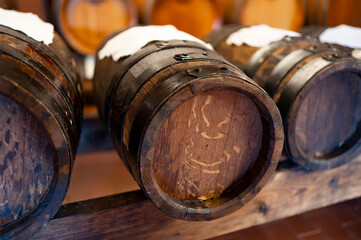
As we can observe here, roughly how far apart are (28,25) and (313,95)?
58.3 inches

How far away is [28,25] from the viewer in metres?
1.53

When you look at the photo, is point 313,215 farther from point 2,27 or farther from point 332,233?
point 2,27

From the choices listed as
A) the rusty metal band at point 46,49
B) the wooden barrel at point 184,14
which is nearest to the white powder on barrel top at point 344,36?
the wooden barrel at point 184,14

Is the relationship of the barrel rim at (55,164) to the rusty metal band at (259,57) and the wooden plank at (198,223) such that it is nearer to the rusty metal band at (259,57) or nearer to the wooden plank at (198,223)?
the wooden plank at (198,223)

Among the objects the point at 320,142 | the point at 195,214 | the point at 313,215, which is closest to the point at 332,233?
the point at 313,215

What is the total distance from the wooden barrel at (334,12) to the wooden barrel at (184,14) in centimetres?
97

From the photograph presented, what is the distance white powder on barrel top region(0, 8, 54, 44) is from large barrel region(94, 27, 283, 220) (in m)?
0.39

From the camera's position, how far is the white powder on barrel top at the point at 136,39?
5.51 ft

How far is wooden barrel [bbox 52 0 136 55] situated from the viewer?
248 cm

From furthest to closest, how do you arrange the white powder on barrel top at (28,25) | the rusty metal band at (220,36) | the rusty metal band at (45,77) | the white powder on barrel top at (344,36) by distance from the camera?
1. the rusty metal band at (220,36)
2. the white powder on barrel top at (344,36)
3. the white powder on barrel top at (28,25)
4. the rusty metal band at (45,77)

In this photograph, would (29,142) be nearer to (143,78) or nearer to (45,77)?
(45,77)

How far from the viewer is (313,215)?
260 centimetres

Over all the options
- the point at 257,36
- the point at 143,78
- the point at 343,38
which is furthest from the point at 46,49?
the point at 343,38

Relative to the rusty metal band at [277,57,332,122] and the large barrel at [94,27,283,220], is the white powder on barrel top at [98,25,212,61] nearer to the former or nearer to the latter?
the large barrel at [94,27,283,220]
